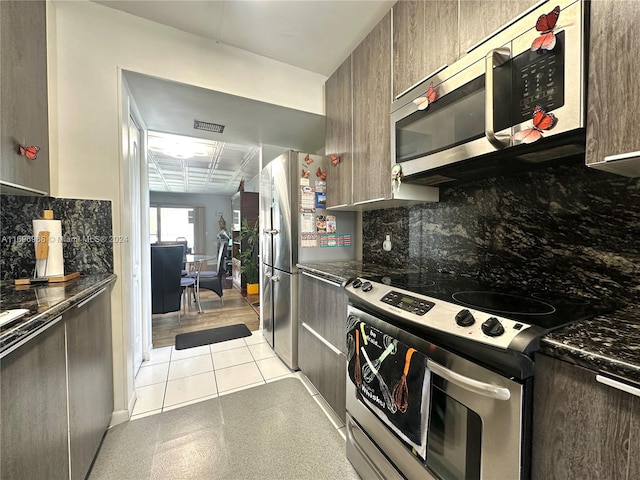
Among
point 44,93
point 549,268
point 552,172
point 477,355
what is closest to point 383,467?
point 477,355

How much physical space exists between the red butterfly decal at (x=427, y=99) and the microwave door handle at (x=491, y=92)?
267 millimetres

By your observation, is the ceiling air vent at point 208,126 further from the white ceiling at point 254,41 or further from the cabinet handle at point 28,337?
the cabinet handle at point 28,337

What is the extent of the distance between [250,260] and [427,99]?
4.14 meters

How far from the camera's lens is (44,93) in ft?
4.74

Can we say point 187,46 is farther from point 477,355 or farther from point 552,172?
point 477,355

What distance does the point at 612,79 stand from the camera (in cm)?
71

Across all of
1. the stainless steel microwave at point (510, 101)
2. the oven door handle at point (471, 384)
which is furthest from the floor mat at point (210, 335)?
the stainless steel microwave at point (510, 101)

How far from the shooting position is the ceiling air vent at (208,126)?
2538mm

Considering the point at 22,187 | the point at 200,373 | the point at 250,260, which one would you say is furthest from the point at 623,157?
the point at 250,260

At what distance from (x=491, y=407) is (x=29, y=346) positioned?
55.2 inches

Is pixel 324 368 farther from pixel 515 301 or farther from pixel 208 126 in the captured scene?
pixel 208 126

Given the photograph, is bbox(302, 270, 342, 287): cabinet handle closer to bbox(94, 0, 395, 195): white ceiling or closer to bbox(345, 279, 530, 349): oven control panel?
bbox(345, 279, 530, 349): oven control panel

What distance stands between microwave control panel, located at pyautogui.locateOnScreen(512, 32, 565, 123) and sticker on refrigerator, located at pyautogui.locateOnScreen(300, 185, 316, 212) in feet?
5.14

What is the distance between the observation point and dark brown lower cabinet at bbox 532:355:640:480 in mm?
532
